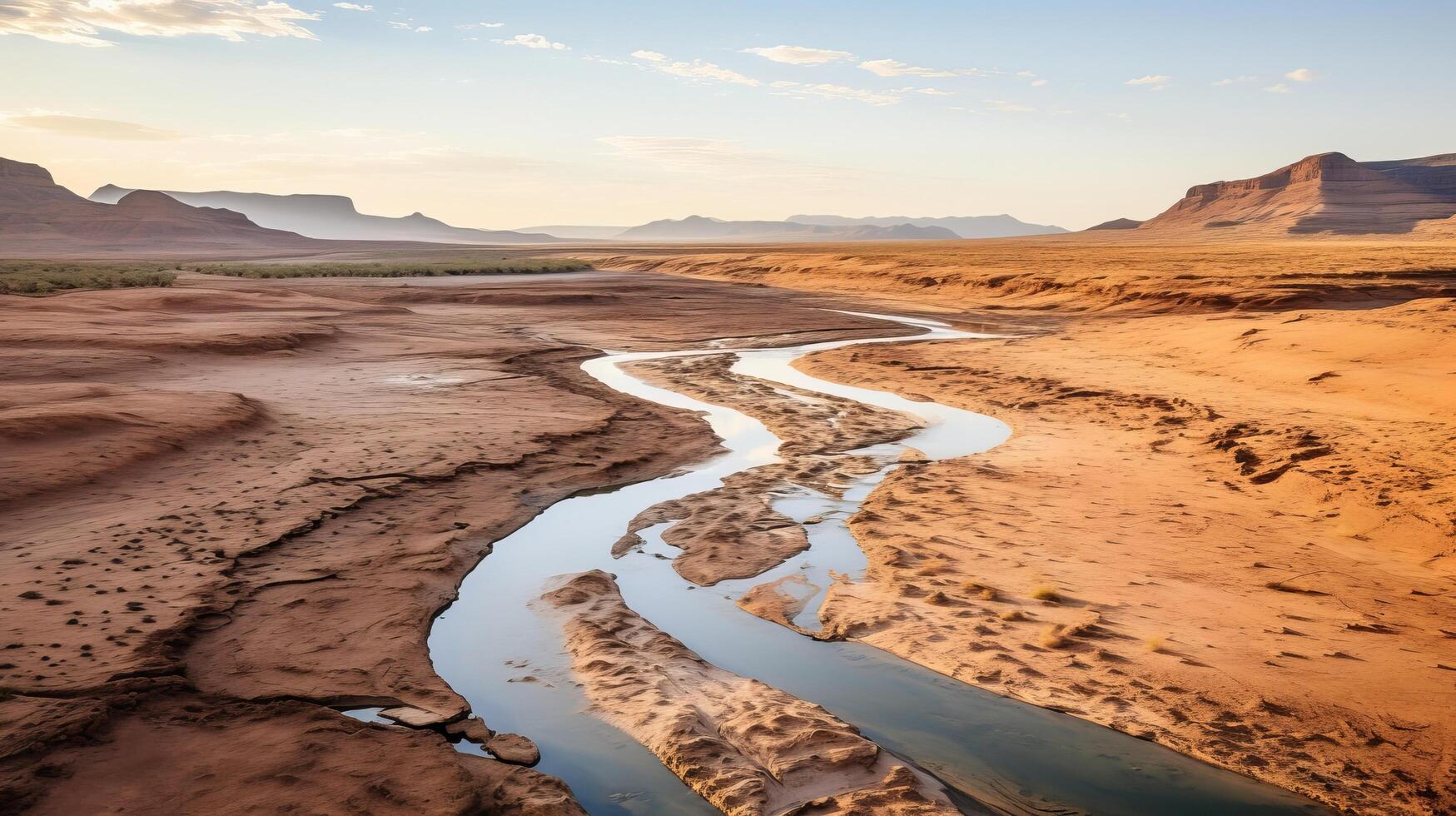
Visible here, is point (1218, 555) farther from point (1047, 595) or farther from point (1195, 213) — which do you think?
point (1195, 213)

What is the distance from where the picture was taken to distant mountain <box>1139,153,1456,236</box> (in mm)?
127938

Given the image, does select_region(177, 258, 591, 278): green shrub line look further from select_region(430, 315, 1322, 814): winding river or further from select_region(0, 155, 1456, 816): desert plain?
select_region(430, 315, 1322, 814): winding river

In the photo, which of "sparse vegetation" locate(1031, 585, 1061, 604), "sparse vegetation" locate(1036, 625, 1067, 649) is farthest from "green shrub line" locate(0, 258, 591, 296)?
"sparse vegetation" locate(1036, 625, 1067, 649)

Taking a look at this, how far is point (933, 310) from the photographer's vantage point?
32.8m

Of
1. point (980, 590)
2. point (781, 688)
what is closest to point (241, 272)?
point (980, 590)

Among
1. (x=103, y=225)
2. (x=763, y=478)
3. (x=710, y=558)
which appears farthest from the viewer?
(x=103, y=225)

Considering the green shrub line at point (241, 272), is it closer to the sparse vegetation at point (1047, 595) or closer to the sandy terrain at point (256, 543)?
the sandy terrain at point (256, 543)

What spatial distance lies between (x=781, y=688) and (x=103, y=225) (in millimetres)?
152613

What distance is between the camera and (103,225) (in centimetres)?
12725

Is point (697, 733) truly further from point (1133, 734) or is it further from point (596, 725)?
point (1133, 734)

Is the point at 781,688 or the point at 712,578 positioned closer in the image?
the point at 781,688

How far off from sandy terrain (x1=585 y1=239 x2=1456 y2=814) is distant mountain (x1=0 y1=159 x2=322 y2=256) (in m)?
122

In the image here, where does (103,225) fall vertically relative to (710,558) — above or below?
above

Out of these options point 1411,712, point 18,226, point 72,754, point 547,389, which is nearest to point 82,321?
point 547,389
